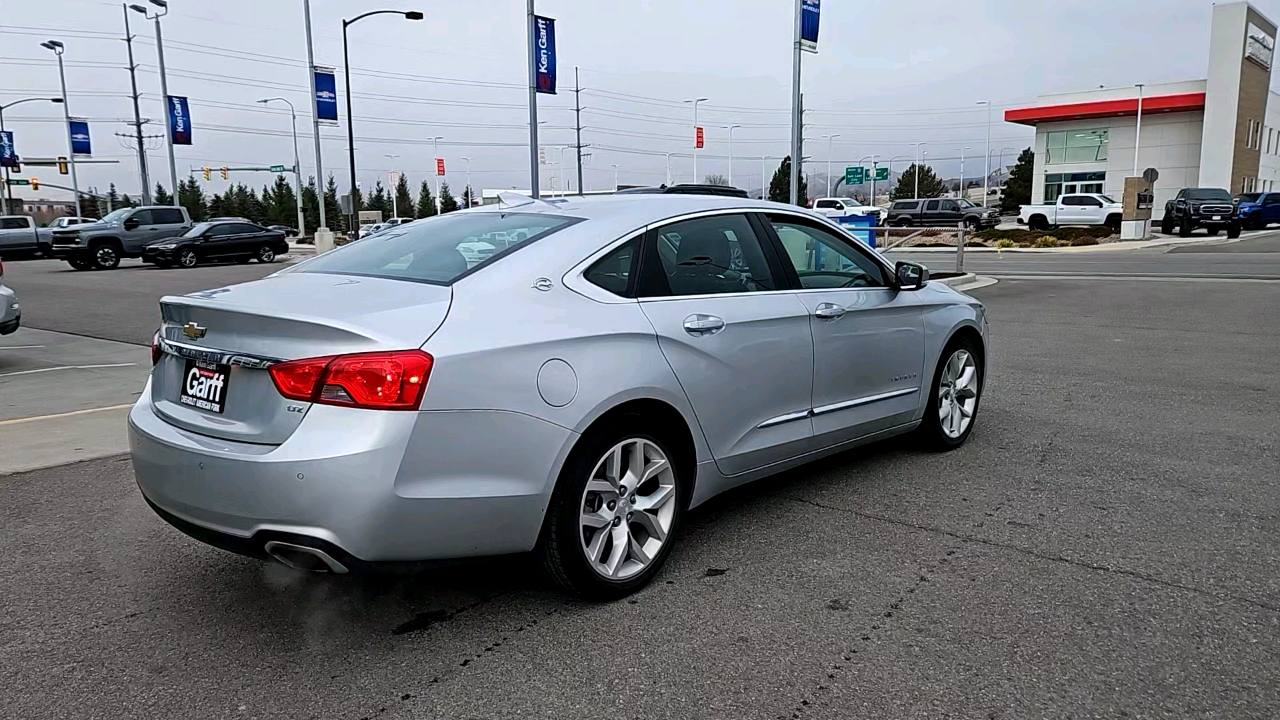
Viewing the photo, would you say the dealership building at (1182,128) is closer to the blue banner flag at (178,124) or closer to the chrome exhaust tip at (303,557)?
the blue banner flag at (178,124)

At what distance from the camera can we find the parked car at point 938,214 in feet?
154

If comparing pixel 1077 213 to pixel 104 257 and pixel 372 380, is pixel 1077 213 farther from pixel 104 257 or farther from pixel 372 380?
pixel 372 380

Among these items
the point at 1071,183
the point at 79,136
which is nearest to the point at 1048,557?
the point at 79,136

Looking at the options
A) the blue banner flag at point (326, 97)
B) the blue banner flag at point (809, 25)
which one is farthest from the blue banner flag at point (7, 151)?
the blue banner flag at point (809, 25)

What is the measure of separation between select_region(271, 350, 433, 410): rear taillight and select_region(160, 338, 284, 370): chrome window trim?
0.20 metres

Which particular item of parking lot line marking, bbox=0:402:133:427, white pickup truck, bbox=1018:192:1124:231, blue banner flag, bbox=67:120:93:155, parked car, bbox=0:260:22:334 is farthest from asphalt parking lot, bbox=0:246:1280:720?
blue banner flag, bbox=67:120:93:155

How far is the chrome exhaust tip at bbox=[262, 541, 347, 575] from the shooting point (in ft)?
10.1

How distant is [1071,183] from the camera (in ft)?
207

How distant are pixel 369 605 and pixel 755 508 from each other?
2021 mm

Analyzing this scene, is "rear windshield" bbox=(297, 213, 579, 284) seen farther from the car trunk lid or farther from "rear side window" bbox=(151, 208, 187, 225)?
"rear side window" bbox=(151, 208, 187, 225)

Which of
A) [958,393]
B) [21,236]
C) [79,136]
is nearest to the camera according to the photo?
[958,393]

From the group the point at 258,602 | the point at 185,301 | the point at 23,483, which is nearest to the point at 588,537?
the point at 258,602

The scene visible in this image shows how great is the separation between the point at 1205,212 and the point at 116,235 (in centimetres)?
4010

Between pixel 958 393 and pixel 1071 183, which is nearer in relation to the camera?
pixel 958 393
